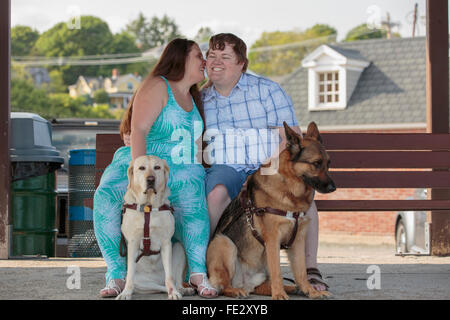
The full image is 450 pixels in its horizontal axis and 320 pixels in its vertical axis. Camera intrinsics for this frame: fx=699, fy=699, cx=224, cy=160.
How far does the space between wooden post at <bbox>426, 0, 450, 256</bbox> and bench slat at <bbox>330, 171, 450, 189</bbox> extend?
0.60 meters

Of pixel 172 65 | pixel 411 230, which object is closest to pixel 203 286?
pixel 172 65

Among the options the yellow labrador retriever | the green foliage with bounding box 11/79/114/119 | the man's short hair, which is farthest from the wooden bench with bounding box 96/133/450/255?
the green foliage with bounding box 11/79/114/119

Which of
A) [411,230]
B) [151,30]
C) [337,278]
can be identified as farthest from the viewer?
[151,30]

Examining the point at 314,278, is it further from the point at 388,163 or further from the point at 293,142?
the point at 388,163

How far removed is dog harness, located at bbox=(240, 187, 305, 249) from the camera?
14.9ft

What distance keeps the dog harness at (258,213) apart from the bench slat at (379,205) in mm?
2007

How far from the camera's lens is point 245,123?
17.4ft

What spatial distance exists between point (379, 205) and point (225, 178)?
251 cm

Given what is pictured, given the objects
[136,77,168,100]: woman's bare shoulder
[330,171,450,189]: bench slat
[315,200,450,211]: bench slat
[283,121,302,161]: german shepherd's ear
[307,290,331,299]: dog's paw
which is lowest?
[307,290,331,299]: dog's paw

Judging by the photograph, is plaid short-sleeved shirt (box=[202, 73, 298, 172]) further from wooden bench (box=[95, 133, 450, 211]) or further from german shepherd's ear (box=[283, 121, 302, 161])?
wooden bench (box=[95, 133, 450, 211])

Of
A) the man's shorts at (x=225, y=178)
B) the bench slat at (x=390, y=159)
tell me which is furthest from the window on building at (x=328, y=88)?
the man's shorts at (x=225, y=178)

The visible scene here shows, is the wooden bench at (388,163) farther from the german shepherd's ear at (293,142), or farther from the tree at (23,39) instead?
the tree at (23,39)

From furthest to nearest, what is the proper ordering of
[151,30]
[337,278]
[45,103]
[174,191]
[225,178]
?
[151,30] → [45,103] → [337,278] → [225,178] → [174,191]

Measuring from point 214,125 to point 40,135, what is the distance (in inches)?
126
